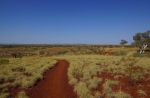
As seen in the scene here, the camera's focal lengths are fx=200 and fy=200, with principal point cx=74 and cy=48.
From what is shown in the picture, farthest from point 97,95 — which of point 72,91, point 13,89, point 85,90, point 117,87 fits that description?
point 13,89

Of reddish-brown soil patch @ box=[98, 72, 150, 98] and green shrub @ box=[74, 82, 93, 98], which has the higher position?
green shrub @ box=[74, 82, 93, 98]

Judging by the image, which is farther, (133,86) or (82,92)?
(133,86)

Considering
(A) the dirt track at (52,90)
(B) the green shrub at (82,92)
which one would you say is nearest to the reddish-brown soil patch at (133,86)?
(B) the green shrub at (82,92)

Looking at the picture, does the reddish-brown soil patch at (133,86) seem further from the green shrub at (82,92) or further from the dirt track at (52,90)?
the dirt track at (52,90)

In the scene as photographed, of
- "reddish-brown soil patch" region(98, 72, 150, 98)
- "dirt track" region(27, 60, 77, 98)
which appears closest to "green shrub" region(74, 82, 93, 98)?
"dirt track" region(27, 60, 77, 98)

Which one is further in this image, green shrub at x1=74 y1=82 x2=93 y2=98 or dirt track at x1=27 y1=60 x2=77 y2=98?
dirt track at x1=27 y1=60 x2=77 y2=98

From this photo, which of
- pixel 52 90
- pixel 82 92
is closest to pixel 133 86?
pixel 82 92

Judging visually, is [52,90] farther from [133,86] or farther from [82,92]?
[133,86]

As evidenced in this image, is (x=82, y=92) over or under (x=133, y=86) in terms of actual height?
over

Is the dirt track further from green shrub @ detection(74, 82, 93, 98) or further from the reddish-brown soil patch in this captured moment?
the reddish-brown soil patch

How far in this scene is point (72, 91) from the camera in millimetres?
13766

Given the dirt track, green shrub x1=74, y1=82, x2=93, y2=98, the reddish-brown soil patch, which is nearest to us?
green shrub x1=74, y1=82, x2=93, y2=98

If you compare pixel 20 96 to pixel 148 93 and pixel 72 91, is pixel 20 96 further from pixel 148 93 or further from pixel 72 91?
pixel 148 93

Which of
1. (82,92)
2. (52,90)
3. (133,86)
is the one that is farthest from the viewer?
(133,86)
